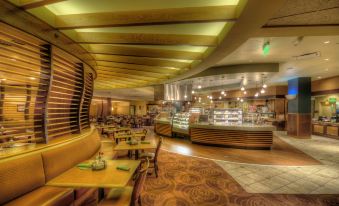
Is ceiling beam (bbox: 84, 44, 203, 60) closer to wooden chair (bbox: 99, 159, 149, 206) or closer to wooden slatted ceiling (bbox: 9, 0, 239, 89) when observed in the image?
wooden slatted ceiling (bbox: 9, 0, 239, 89)

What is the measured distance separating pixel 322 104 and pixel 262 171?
13673 mm

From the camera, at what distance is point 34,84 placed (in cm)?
301

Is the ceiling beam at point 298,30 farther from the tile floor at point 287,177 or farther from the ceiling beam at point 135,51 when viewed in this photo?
the tile floor at point 287,177

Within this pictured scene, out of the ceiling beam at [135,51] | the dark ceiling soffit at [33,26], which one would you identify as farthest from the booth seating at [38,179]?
the ceiling beam at [135,51]

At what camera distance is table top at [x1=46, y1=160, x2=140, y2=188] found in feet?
7.03

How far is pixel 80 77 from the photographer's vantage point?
430 centimetres

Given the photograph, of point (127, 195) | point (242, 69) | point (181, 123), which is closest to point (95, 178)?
point (127, 195)

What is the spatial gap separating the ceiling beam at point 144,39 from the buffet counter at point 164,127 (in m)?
6.73

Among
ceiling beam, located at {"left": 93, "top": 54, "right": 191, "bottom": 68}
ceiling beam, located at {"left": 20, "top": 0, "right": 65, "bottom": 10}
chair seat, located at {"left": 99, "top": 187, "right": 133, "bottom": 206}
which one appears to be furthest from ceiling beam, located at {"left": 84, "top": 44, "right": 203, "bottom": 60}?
chair seat, located at {"left": 99, "top": 187, "right": 133, "bottom": 206}

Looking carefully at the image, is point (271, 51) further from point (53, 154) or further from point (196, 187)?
point (53, 154)

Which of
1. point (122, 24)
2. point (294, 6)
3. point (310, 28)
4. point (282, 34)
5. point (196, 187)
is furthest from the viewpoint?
point (196, 187)

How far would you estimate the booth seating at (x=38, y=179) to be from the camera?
2139 mm

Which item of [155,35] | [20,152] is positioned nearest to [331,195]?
[155,35]

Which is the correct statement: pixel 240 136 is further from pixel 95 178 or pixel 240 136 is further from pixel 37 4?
pixel 37 4
